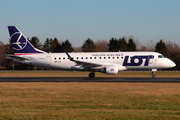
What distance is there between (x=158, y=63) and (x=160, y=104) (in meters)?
22.3

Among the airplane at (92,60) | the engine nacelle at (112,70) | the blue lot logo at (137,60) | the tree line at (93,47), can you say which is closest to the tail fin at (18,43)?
the airplane at (92,60)

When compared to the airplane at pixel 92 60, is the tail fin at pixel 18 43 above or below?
above

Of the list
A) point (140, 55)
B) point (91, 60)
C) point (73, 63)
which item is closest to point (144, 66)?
point (140, 55)

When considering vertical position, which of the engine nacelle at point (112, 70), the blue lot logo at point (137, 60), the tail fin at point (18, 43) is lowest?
the engine nacelle at point (112, 70)

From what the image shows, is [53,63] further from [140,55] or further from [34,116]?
[34,116]

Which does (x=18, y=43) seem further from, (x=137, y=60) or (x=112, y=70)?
(x=137, y=60)

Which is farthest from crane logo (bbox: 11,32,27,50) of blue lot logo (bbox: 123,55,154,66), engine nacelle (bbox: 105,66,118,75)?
blue lot logo (bbox: 123,55,154,66)

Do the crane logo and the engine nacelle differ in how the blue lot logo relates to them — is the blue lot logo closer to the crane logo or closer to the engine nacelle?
the engine nacelle

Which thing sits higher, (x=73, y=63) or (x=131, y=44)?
(x=131, y=44)

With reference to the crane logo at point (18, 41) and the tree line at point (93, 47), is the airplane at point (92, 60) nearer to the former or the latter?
the crane logo at point (18, 41)

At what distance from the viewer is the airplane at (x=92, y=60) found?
110 ft

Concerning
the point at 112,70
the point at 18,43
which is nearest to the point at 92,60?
the point at 112,70

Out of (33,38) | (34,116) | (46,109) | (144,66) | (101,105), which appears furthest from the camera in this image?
(33,38)

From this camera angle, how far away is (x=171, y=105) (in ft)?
39.9
